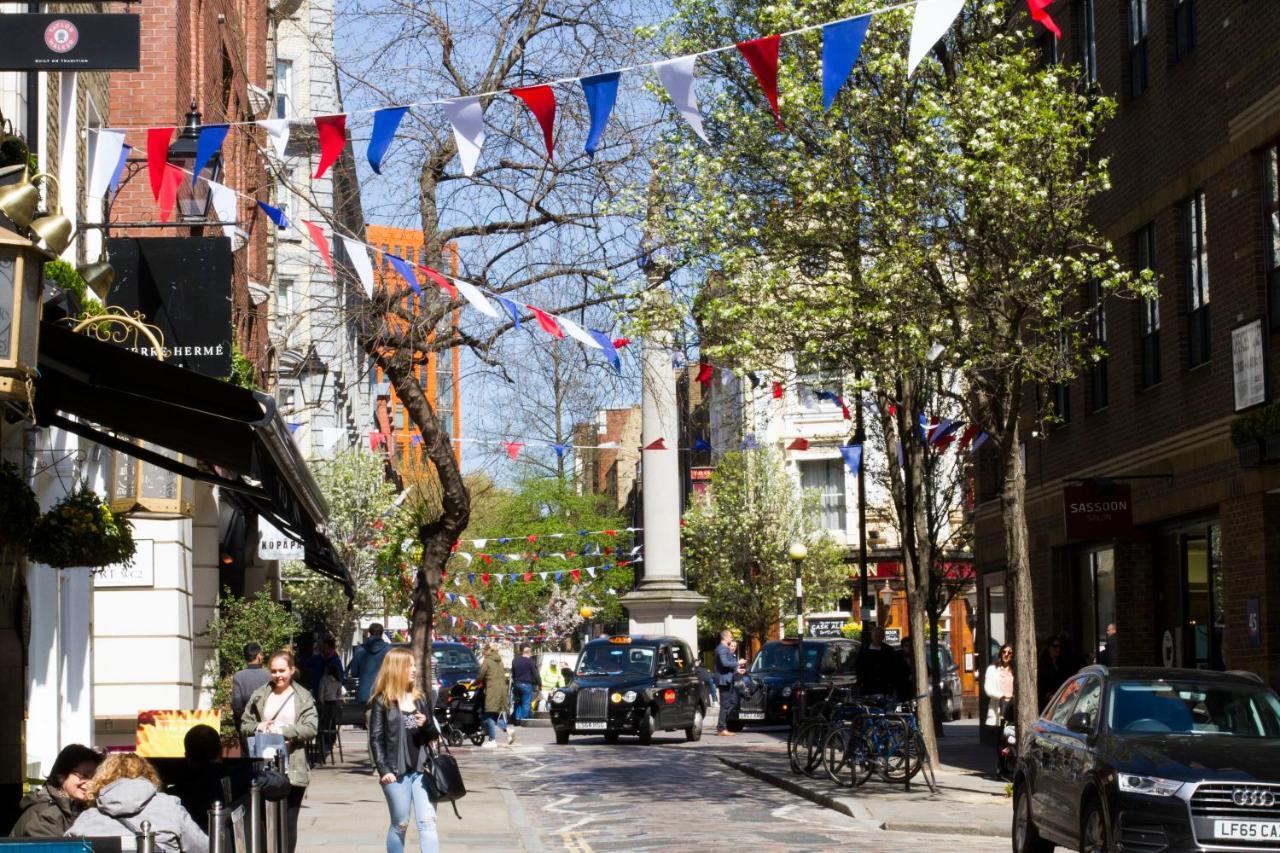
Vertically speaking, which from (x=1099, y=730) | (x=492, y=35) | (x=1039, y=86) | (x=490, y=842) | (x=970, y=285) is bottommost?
(x=490, y=842)

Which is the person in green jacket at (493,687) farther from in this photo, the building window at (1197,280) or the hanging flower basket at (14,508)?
the hanging flower basket at (14,508)

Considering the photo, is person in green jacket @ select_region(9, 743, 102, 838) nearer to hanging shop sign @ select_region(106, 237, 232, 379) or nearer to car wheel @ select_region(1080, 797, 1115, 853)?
car wheel @ select_region(1080, 797, 1115, 853)

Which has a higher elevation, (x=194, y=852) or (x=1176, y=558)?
(x=1176, y=558)

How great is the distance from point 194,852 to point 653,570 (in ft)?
118

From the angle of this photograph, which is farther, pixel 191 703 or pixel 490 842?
pixel 191 703

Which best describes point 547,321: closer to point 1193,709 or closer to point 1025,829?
point 1025,829

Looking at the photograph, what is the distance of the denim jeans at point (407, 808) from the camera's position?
13.4m

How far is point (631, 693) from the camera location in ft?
114

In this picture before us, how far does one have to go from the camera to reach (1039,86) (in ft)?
69.1

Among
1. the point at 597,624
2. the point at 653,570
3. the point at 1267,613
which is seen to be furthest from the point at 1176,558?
the point at 597,624

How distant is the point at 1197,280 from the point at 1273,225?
8.71 ft

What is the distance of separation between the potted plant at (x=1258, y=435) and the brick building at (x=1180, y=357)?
226mm

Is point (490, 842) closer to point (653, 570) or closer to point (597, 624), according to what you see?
point (653, 570)

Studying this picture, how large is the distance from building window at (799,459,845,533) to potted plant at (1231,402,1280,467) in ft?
164
